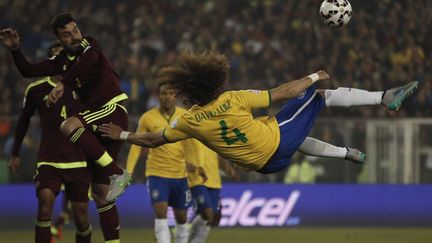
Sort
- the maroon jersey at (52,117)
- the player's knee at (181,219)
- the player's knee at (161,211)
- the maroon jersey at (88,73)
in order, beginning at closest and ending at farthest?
the maroon jersey at (88,73) → the maroon jersey at (52,117) → the player's knee at (161,211) → the player's knee at (181,219)

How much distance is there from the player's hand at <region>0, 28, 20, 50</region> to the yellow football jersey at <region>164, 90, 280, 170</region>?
179 centimetres

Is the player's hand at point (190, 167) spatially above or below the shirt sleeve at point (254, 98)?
below

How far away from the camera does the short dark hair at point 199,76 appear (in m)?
9.84

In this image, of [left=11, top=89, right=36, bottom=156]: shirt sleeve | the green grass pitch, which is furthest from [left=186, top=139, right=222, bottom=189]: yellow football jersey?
[left=11, top=89, right=36, bottom=156]: shirt sleeve

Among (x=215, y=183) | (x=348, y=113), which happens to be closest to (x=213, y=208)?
(x=215, y=183)

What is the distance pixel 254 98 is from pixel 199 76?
556 mm

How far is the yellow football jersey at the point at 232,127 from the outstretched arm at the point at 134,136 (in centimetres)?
9

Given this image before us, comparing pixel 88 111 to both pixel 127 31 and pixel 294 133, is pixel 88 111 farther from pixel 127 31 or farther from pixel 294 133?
Answer: pixel 127 31

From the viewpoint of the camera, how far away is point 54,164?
37.0ft

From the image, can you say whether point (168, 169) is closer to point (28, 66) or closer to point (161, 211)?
point (161, 211)

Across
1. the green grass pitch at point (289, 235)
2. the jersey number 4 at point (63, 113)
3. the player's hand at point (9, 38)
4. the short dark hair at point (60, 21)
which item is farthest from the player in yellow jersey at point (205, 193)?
the player's hand at point (9, 38)

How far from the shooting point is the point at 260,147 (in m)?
10.2

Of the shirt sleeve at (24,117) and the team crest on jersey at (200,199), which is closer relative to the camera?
the shirt sleeve at (24,117)

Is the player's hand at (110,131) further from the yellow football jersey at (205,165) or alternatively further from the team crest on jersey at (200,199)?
the team crest on jersey at (200,199)
